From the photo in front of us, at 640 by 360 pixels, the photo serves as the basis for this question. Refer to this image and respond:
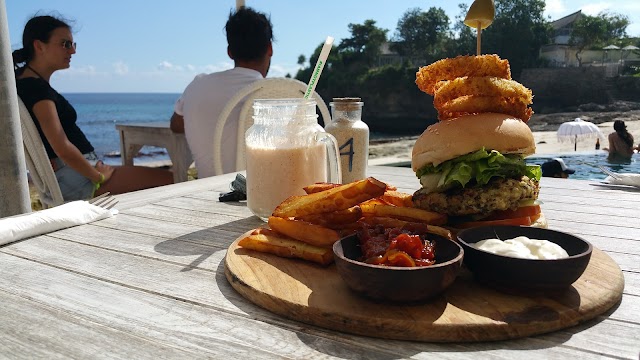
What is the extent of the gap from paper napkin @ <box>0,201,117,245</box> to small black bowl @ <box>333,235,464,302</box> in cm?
116

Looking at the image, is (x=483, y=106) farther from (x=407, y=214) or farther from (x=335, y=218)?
(x=335, y=218)

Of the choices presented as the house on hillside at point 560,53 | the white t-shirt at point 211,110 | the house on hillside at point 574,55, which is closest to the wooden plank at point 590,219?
the white t-shirt at point 211,110

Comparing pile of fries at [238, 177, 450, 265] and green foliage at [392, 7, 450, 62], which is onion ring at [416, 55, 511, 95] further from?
green foliage at [392, 7, 450, 62]

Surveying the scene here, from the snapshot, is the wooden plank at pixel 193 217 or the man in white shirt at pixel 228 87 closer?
the wooden plank at pixel 193 217

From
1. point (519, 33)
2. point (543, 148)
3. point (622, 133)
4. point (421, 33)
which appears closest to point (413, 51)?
point (421, 33)

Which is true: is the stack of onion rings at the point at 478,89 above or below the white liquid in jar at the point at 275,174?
above

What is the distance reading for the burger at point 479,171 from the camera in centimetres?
147

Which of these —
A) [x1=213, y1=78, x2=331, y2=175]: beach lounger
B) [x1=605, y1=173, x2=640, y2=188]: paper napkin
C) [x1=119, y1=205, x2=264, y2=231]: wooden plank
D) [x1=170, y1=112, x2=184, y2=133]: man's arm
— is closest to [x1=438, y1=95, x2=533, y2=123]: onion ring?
[x1=119, y1=205, x2=264, y2=231]: wooden plank

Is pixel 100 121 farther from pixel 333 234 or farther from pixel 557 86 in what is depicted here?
pixel 333 234

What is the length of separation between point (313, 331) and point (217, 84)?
306 cm

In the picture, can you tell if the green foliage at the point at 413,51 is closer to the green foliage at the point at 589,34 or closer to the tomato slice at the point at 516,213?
the green foliage at the point at 589,34

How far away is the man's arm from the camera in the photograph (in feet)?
14.2

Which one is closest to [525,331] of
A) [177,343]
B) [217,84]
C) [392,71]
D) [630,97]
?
[177,343]

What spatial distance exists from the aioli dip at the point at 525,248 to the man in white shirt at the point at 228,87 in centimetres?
284
